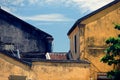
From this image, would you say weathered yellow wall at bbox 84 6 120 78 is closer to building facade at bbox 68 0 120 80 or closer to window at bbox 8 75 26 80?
building facade at bbox 68 0 120 80

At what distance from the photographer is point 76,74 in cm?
2367

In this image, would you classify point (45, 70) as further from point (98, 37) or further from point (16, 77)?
point (98, 37)

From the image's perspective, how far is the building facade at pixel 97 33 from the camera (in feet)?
83.0

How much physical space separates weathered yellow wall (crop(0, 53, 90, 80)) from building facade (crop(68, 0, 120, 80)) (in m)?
1.54

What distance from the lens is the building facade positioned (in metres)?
25.3

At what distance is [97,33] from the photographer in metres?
25.7

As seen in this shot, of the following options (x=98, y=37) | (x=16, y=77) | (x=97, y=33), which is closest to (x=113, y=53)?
(x=98, y=37)

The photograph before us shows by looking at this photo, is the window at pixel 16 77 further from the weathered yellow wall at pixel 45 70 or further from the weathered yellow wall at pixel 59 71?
the weathered yellow wall at pixel 59 71

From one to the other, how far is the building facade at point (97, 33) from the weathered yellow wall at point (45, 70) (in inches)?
60.8

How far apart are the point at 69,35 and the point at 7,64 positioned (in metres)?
9.61

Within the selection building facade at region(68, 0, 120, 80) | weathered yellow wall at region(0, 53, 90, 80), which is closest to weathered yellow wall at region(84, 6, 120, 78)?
building facade at region(68, 0, 120, 80)

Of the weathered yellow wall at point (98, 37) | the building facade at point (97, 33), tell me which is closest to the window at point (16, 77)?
the building facade at point (97, 33)

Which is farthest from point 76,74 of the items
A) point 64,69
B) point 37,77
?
point 37,77

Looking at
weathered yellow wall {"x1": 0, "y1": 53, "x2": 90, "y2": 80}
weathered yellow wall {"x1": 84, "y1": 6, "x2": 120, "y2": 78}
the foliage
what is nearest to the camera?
the foliage
